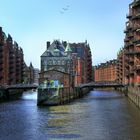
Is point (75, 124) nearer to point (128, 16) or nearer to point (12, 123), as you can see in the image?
point (12, 123)

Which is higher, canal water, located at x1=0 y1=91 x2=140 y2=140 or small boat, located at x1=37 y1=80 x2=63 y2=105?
small boat, located at x1=37 y1=80 x2=63 y2=105

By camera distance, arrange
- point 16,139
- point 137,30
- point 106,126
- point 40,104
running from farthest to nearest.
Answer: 1. point 137,30
2. point 40,104
3. point 106,126
4. point 16,139

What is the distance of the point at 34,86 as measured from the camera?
480 feet

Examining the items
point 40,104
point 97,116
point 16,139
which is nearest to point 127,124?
point 97,116

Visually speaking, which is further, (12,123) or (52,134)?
(12,123)

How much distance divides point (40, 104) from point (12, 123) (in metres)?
40.5

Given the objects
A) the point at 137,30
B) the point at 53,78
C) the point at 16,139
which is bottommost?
the point at 16,139

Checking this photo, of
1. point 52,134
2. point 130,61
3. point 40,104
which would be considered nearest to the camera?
point 52,134

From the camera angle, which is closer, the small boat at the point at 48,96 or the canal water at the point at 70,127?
the canal water at the point at 70,127

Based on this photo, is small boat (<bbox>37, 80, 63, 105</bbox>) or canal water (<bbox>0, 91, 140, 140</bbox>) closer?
canal water (<bbox>0, 91, 140, 140</bbox>)

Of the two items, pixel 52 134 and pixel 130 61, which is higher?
pixel 130 61

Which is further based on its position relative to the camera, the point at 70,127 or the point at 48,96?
the point at 48,96

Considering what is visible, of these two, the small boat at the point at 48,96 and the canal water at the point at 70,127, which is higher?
the small boat at the point at 48,96

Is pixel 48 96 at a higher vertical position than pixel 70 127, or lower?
higher
